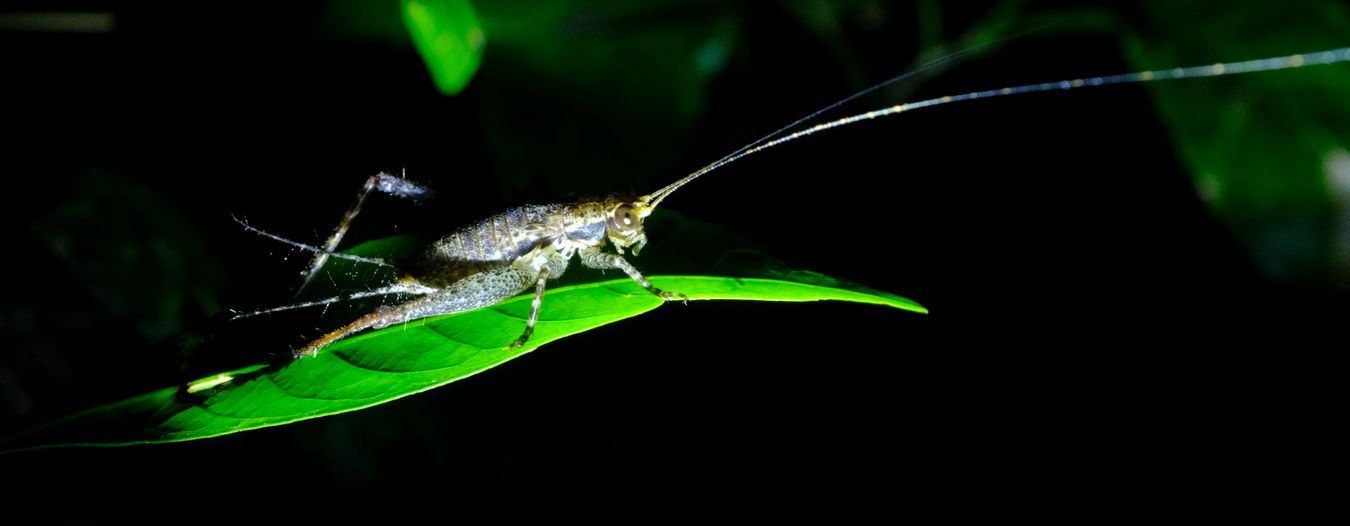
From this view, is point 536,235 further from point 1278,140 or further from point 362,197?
point 1278,140

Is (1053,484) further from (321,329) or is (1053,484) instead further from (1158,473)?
(321,329)

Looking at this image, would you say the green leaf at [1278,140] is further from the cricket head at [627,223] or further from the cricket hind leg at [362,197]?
the cricket hind leg at [362,197]

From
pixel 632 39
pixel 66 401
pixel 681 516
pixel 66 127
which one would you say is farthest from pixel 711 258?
pixel 66 127

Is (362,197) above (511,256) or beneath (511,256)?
above

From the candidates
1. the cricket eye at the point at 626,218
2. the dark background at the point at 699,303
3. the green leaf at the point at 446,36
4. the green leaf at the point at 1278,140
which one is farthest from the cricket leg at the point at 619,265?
the green leaf at the point at 1278,140

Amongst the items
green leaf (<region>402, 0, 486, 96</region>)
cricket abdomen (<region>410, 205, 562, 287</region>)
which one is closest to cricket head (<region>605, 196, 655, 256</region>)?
cricket abdomen (<region>410, 205, 562, 287</region>)

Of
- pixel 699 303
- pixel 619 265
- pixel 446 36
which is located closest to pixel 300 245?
pixel 446 36
